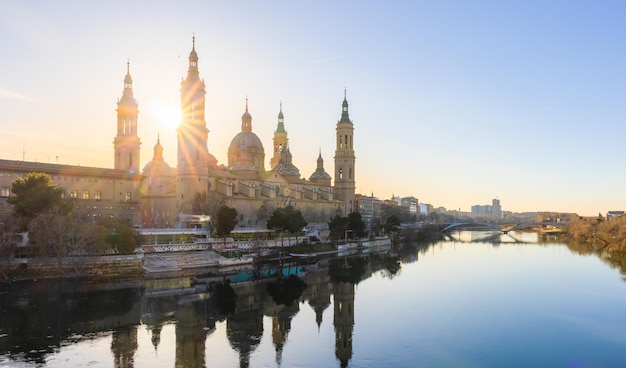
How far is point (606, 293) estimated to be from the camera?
86.6 ft

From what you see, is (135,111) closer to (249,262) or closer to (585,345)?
(249,262)

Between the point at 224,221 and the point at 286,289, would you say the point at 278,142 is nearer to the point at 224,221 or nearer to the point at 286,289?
the point at 224,221

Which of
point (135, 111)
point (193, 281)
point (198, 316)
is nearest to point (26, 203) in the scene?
point (193, 281)

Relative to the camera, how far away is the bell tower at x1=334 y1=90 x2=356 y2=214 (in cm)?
6462

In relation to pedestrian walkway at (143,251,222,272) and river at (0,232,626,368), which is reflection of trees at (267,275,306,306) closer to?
river at (0,232,626,368)

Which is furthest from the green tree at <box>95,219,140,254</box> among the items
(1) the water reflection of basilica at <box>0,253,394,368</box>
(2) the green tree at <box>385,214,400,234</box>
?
(2) the green tree at <box>385,214,400,234</box>

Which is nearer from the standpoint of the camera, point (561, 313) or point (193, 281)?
point (561, 313)

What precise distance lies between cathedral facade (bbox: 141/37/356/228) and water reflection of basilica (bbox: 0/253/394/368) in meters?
15.9

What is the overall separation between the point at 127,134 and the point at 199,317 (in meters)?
33.5

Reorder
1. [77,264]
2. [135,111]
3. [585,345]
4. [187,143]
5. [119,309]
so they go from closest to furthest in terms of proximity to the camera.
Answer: [585,345] → [119,309] → [77,264] → [187,143] → [135,111]

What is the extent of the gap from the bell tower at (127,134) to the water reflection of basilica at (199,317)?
81.9ft

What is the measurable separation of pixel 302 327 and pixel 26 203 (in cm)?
1744

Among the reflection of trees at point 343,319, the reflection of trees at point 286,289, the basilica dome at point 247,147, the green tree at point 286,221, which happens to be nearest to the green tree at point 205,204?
the green tree at point 286,221

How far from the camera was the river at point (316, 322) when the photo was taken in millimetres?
14430
